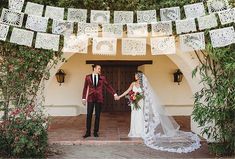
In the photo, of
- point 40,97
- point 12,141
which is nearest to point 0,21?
point 40,97

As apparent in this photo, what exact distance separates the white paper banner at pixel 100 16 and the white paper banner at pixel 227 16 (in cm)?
214

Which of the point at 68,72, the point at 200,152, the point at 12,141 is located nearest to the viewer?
the point at 12,141

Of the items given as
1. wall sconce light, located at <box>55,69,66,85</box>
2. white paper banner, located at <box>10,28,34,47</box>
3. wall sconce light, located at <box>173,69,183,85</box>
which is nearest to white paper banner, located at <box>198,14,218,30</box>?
white paper banner, located at <box>10,28,34,47</box>

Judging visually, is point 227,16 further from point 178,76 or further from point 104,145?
point 178,76

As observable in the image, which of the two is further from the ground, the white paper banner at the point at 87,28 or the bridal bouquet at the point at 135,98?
Result: the white paper banner at the point at 87,28

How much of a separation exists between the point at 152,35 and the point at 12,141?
3.30 meters

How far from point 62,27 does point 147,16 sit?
169 centimetres

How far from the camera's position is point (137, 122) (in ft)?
23.2

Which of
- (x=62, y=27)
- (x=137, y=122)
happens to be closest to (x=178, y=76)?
(x=137, y=122)

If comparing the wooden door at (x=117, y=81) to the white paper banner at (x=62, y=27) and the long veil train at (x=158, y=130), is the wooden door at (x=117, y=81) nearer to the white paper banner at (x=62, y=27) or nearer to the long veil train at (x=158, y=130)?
the long veil train at (x=158, y=130)

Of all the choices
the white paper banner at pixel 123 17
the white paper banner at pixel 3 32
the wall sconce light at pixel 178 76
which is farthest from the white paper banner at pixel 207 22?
the wall sconce light at pixel 178 76

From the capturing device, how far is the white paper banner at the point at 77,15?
249 inches

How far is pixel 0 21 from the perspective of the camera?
615cm

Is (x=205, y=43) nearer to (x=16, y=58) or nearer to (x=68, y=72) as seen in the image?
(x=16, y=58)
